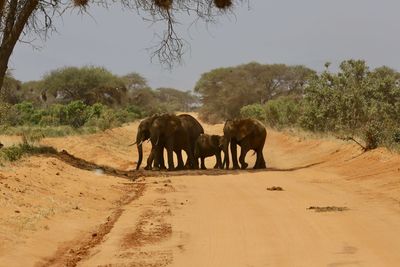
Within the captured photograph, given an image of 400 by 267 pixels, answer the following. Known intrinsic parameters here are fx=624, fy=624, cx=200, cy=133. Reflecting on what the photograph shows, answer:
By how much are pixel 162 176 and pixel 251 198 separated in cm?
575

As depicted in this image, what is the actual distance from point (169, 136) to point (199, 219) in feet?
40.1

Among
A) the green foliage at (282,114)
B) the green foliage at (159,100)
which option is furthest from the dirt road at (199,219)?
the green foliage at (159,100)

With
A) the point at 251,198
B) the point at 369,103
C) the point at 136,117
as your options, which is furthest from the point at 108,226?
the point at 136,117

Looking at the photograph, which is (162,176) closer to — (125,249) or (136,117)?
(125,249)

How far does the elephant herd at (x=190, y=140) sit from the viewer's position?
21.3 meters

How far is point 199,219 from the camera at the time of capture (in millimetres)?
9312

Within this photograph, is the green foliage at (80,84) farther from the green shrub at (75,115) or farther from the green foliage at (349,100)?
the green foliage at (349,100)

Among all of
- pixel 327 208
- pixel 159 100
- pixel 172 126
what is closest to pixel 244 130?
pixel 172 126

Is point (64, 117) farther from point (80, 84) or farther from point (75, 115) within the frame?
point (80, 84)

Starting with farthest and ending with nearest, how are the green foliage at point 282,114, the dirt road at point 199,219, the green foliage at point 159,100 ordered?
the green foliage at point 159,100
the green foliage at point 282,114
the dirt road at point 199,219

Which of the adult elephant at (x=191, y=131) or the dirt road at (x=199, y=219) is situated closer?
the dirt road at (x=199, y=219)

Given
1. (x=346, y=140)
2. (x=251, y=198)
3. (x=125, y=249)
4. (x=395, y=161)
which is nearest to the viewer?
(x=125, y=249)

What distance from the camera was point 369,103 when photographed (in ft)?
107

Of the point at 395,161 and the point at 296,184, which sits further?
the point at 395,161
